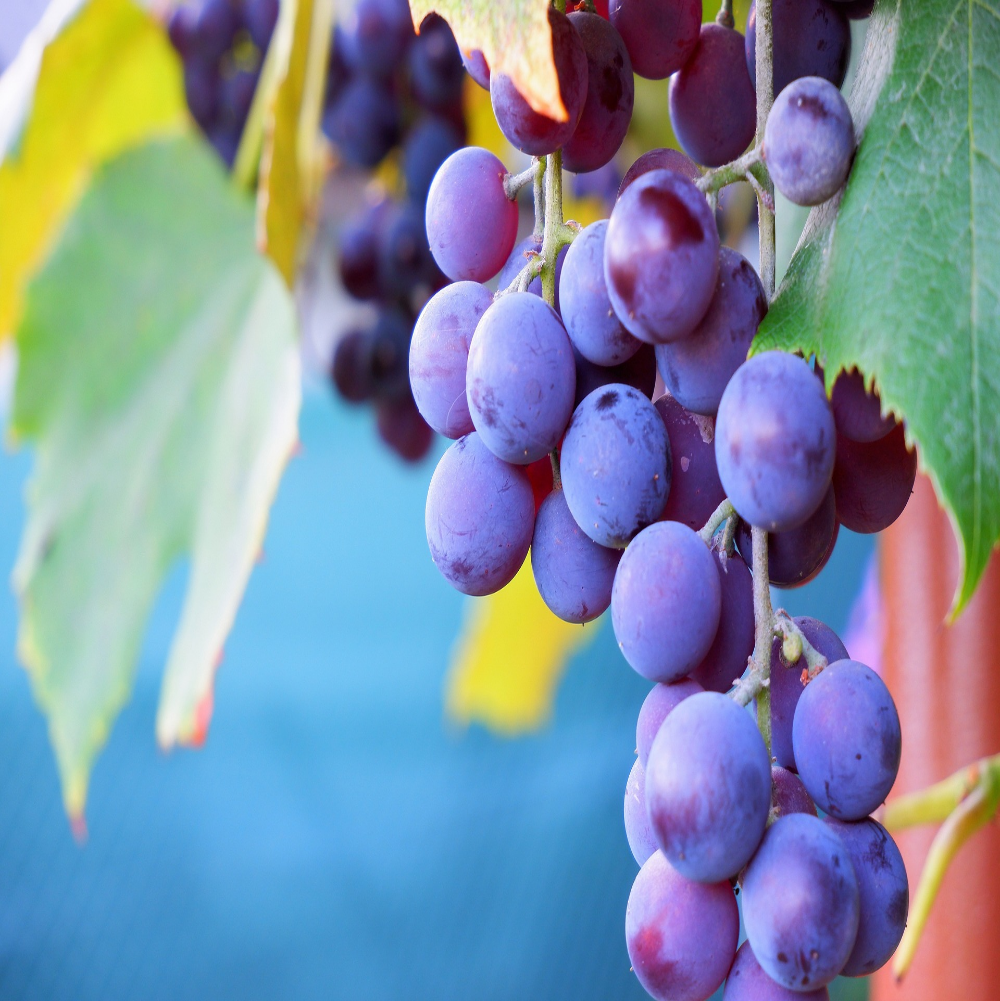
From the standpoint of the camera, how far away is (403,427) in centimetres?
70

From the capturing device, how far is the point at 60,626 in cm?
55

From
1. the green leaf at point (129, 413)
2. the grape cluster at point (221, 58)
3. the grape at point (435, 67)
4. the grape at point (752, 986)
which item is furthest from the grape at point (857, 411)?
the grape cluster at point (221, 58)

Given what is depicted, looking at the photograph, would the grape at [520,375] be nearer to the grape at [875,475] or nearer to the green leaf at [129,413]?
the grape at [875,475]

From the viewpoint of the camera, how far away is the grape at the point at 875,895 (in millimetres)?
215

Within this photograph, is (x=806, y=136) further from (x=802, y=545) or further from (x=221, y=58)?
(x=221, y=58)

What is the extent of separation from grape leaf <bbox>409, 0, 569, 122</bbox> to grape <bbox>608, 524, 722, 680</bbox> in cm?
9

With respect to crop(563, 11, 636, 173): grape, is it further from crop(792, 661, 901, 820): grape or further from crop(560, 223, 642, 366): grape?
crop(792, 661, 901, 820): grape

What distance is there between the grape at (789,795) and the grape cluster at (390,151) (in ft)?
1.43

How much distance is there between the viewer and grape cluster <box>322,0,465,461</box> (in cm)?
60

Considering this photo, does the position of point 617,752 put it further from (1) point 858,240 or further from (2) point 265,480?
(1) point 858,240

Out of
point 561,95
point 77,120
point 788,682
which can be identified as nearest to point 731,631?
point 788,682

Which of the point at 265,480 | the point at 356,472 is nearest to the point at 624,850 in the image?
the point at 356,472

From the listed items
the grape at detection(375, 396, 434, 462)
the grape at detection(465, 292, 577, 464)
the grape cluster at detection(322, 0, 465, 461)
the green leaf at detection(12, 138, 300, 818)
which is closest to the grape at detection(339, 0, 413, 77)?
the grape cluster at detection(322, 0, 465, 461)

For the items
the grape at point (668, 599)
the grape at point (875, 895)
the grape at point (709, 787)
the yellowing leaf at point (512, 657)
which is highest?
the grape at point (668, 599)
